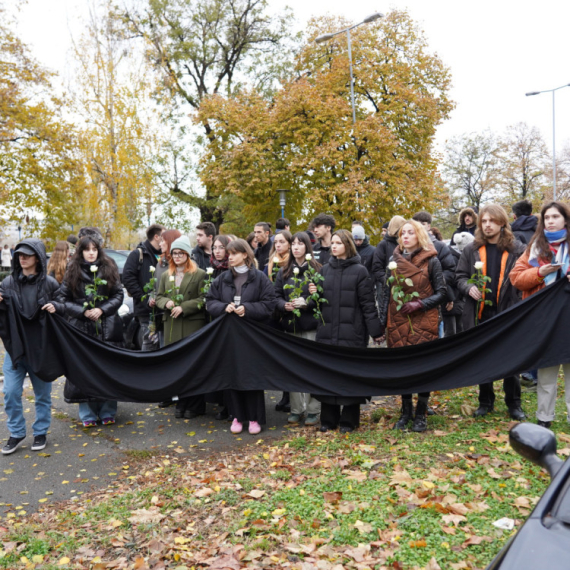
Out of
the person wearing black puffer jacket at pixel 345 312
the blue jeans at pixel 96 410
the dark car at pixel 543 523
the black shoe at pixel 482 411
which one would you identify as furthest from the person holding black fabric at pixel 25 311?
the dark car at pixel 543 523

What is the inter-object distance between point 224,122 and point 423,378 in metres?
22.6

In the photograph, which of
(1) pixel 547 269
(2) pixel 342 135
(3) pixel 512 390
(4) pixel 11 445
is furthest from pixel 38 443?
(2) pixel 342 135

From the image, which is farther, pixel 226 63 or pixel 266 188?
pixel 226 63

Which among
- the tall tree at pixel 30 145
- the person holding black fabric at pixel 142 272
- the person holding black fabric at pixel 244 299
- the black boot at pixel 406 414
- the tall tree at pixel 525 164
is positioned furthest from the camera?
the tall tree at pixel 525 164

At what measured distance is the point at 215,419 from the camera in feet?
23.5

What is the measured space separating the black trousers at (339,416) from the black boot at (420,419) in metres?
0.66

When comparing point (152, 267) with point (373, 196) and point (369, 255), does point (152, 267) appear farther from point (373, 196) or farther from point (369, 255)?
point (373, 196)

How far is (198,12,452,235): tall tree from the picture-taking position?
2338 cm

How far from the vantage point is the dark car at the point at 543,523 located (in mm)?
1878

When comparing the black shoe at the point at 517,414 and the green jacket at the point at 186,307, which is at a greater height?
the green jacket at the point at 186,307

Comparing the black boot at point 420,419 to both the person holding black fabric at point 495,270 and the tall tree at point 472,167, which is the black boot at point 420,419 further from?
the tall tree at point 472,167

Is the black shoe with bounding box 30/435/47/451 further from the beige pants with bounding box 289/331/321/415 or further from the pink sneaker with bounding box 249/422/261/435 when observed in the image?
the beige pants with bounding box 289/331/321/415

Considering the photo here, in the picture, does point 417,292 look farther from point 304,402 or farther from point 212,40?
point 212,40

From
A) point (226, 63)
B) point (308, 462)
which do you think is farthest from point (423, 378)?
point (226, 63)
